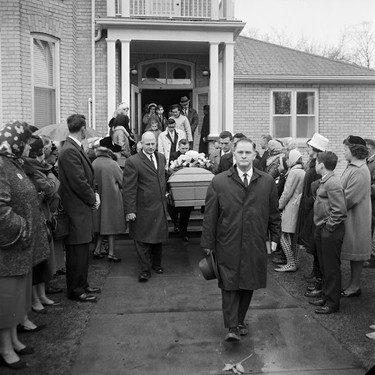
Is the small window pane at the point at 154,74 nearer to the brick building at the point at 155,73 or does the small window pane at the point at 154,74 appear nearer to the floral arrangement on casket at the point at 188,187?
the brick building at the point at 155,73

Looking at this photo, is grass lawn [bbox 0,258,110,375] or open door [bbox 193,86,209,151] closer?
grass lawn [bbox 0,258,110,375]

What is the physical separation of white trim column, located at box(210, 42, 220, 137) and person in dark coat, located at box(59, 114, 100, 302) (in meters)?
6.64

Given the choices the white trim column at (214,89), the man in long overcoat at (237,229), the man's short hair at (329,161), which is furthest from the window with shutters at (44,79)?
the man in long overcoat at (237,229)

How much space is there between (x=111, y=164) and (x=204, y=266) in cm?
353

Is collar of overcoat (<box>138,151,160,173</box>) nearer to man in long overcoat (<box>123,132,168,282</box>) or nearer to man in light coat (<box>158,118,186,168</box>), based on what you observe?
man in long overcoat (<box>123,132,168,282</box>)

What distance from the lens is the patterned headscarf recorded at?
3870 millimetres

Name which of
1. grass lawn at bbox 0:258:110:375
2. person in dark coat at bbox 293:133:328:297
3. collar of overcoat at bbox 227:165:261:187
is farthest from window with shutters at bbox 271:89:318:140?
collar of overcoat at bbox 227:165:261:187

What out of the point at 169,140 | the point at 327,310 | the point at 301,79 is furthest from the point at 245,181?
the point at 301,79

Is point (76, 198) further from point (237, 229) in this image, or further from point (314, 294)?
point (314, 294)

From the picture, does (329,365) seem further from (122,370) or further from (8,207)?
(8,207)

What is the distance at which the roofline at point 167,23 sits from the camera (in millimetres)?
11328

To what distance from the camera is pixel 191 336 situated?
4680 millimetres

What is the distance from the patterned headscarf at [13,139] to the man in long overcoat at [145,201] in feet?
9.00

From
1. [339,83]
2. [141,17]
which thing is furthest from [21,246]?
[339,83]
